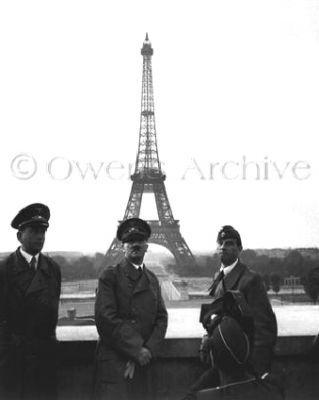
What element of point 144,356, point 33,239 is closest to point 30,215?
point 33,239

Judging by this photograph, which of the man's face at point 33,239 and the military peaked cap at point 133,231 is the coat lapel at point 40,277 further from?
the military peaked cap at point 133,231

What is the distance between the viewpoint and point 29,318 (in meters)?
2.77

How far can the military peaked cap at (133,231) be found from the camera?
2.81 metres

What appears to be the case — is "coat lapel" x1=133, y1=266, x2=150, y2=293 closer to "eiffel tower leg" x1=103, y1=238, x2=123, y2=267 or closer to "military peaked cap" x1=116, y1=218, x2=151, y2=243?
"military peaked cap" x1=116, y1=218, x2=151, y2=243

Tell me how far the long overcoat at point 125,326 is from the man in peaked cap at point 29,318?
27cm

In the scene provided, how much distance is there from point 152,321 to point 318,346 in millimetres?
1035

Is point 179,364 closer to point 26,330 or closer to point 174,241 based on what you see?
point 26,330

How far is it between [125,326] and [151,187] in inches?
1140

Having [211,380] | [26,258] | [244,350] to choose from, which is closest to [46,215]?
[26,258]

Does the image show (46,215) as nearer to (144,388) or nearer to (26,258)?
(26,258)

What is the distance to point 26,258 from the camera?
112 inches

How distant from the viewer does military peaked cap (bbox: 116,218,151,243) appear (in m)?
2.81

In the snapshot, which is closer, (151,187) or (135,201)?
(135,201)

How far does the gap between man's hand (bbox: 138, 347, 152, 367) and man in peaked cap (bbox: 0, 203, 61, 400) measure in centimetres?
51
